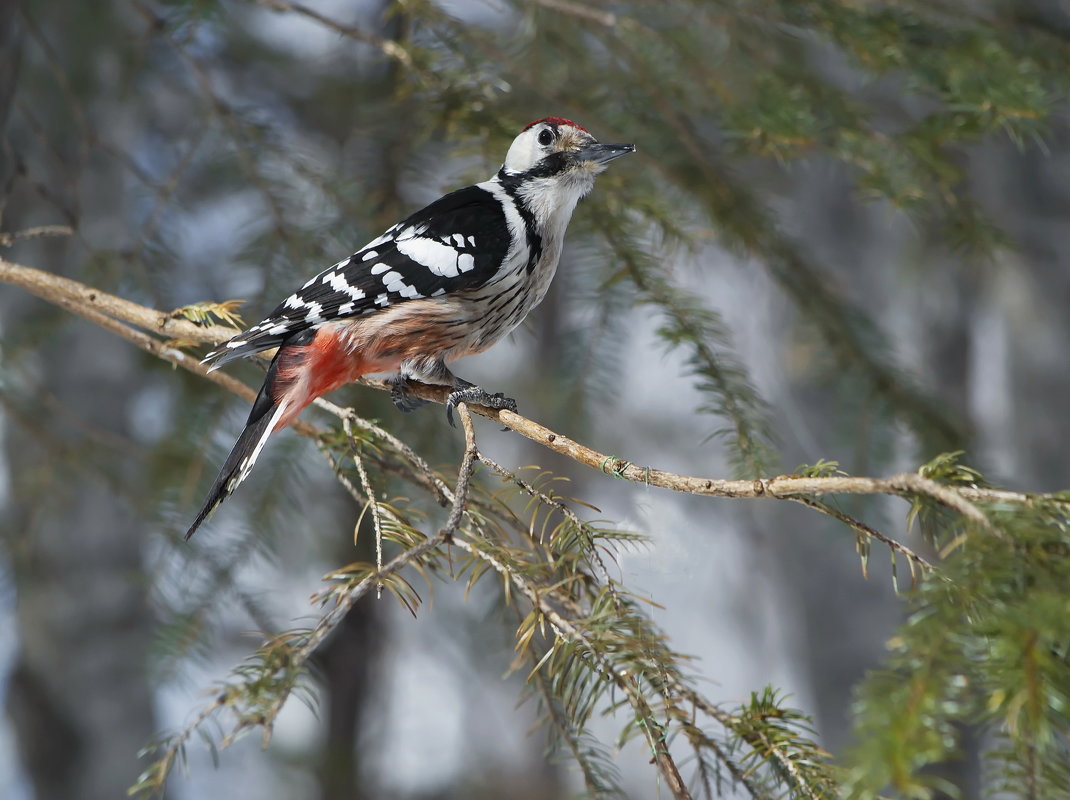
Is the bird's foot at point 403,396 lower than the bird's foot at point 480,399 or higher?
higher

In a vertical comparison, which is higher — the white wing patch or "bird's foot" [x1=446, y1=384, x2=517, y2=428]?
the white wing patch

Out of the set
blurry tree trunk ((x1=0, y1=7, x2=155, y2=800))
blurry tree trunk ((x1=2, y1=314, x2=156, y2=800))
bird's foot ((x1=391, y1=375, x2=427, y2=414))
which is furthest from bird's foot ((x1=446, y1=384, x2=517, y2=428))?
blurry tree trunk ((x1=2, y1=314, x2=156, y2=800))

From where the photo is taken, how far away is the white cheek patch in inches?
63.2

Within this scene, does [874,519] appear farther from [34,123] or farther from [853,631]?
[853,631]

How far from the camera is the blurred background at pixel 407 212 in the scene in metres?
1.70

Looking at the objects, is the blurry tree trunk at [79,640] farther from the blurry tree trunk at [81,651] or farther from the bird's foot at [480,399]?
the bird's foot at [480,399]

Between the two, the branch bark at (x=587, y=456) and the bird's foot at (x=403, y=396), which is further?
the bird's foot at (x=403, y=396)

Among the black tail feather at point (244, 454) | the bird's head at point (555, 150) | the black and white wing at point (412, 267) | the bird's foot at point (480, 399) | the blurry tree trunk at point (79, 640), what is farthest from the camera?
the blurry tree trunk at point (79, 640)

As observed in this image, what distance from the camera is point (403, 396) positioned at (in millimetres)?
1778

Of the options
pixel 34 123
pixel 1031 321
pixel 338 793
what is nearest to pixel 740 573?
pixel 1031 321

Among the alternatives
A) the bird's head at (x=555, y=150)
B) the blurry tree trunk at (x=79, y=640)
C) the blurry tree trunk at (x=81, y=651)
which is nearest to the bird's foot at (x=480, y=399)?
the bird's head at (x=555, y=150)

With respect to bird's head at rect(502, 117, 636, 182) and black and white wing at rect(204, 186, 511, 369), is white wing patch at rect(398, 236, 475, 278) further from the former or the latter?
bird's head at rect(502, 117, 636, 182)

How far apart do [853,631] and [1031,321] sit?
5.35ft

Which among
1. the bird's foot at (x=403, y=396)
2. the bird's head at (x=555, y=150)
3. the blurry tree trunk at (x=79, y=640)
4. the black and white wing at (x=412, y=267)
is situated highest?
the bird's head at (x=555, y=150)
